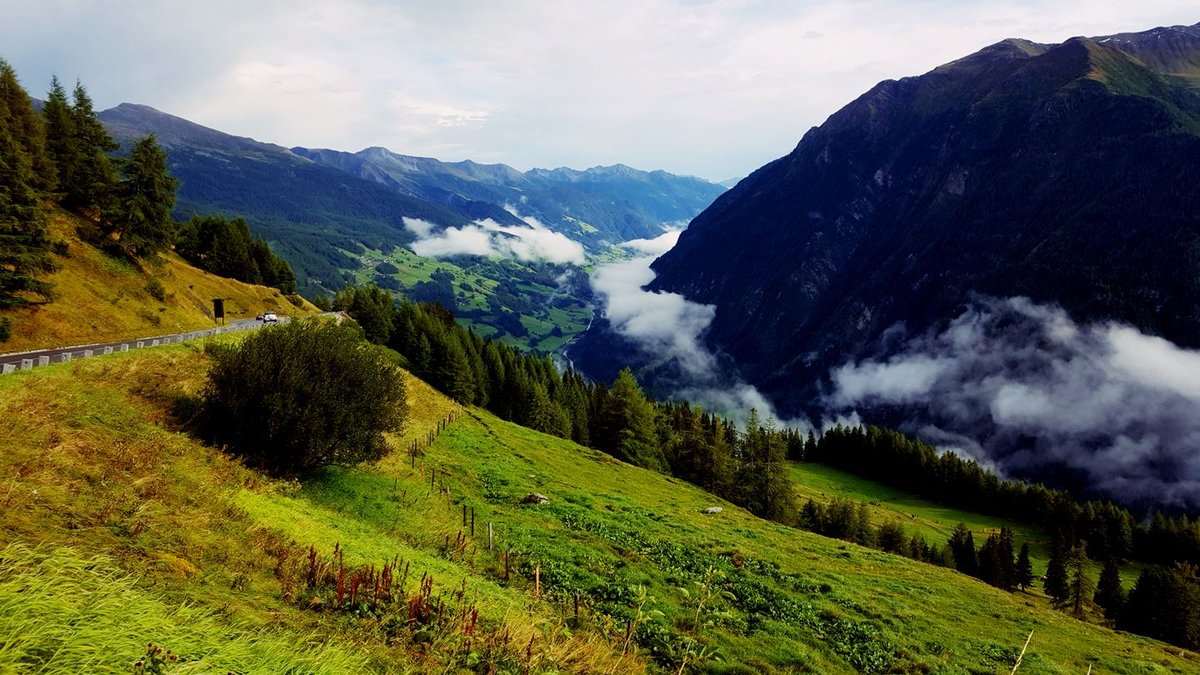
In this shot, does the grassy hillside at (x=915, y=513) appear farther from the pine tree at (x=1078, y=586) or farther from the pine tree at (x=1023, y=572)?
the pine tree at (x=1078, y=586)

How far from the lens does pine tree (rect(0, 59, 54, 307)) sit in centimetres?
4966

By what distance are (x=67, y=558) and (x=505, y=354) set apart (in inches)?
4168

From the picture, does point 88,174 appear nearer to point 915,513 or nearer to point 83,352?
point 83,352

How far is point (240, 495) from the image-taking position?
63.8 feet

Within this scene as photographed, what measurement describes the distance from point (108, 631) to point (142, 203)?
285 feet

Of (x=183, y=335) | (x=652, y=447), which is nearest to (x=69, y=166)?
(x=183, y=335)

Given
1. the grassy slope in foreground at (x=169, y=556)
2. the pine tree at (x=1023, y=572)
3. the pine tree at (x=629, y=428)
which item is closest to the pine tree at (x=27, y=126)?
the grassy slope in foreground at (x=169, y=556)

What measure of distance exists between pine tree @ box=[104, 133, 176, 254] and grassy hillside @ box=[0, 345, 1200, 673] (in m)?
47.7

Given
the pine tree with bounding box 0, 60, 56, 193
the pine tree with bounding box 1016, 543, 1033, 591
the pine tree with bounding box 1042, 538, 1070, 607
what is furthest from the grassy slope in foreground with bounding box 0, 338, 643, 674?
the pine tree with bounding box 1016, 543, 1033, 591

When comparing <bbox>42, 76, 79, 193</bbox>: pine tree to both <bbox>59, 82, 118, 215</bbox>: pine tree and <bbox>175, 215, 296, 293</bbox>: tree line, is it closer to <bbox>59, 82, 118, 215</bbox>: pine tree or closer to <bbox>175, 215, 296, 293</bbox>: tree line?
<bbox>59, 82, 118, 215</bbox>: pine tree

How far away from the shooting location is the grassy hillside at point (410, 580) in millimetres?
8516

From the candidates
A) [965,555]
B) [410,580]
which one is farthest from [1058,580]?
[410,580]

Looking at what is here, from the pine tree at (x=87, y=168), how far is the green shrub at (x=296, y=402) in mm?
64886

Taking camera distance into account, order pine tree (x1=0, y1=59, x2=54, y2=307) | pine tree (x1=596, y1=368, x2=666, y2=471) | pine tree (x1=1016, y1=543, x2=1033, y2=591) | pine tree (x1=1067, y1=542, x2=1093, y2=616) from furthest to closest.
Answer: pine tree (x1=1016, y1=543, x2=1033, y2=591) < pine tree (x1=596, y1=368, x2=666, y2=471) < pine tree (x1=1067, y1=542, x2=1093, y2=616) < pine tree (x1=0, y1=59, x2=54, y2=307)
